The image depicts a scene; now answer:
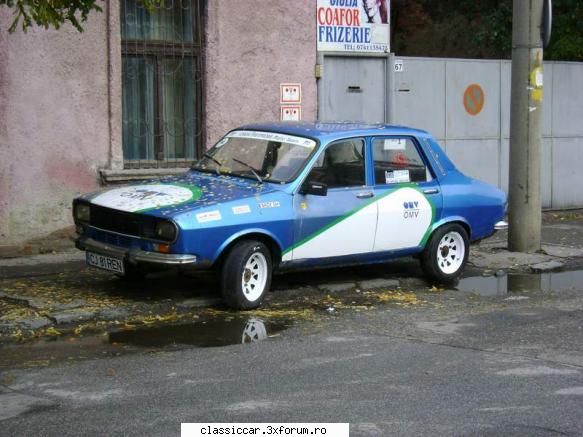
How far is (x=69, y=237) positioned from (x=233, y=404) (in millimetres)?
6793

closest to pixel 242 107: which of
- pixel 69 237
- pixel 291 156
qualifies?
pixel 69 237

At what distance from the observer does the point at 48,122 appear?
12.3 metres

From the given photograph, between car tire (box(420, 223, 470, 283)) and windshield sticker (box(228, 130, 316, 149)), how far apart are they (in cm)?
181

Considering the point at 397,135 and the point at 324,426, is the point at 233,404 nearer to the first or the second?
the point at 324,426

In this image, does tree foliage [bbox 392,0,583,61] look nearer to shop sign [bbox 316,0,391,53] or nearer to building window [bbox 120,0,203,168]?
shop sign [bbox 316,0,391,53]

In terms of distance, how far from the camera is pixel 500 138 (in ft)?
53.1

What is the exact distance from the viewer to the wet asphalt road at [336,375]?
588cm

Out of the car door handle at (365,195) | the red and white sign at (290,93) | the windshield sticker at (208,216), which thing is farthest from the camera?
the red and white sign at (290,93)

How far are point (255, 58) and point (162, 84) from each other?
4.37 ft

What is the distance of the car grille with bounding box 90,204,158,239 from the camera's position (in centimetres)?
898

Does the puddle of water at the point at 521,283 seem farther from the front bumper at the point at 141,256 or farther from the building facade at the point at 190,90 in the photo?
the building facade at the point at 190,90

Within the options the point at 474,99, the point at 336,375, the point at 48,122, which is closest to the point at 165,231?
the point at 336,375

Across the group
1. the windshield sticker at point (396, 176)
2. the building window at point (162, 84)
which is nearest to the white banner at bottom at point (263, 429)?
the windshield sticker at point (396, 176)

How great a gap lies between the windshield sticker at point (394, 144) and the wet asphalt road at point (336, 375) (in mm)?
1690
